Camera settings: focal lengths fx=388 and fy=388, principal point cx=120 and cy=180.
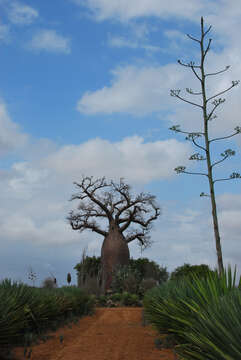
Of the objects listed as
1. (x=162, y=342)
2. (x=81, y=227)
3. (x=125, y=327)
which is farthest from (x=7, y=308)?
(x=81, y=227)

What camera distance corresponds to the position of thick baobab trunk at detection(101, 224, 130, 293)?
961 inches

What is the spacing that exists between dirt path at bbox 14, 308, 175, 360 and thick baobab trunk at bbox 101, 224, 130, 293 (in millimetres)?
13119

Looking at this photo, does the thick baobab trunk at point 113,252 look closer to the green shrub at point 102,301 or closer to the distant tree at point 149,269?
the distant tree at point 149,269

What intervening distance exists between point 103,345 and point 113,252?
16.9 meters

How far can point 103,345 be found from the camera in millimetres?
7723

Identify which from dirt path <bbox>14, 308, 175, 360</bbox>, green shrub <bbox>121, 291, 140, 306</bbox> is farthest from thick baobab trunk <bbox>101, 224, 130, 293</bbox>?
dirt path <bbox>14, 308, 175, 360</bbox>

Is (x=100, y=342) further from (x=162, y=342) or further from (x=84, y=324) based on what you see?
(x=84, y=324)

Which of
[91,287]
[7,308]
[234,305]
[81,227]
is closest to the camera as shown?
[234,305]

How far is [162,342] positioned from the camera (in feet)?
24.8

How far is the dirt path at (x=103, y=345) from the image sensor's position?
264 inches

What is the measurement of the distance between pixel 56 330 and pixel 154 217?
16427 mm

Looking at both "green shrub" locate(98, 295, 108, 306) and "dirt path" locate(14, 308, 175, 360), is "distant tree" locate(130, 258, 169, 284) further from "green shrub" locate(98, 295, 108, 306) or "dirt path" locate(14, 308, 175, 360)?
"dirt path" locate(14, 308, 175, 360)

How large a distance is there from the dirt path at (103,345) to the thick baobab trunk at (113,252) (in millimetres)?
13119

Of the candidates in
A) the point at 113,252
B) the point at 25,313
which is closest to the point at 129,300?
the point at 113,252
